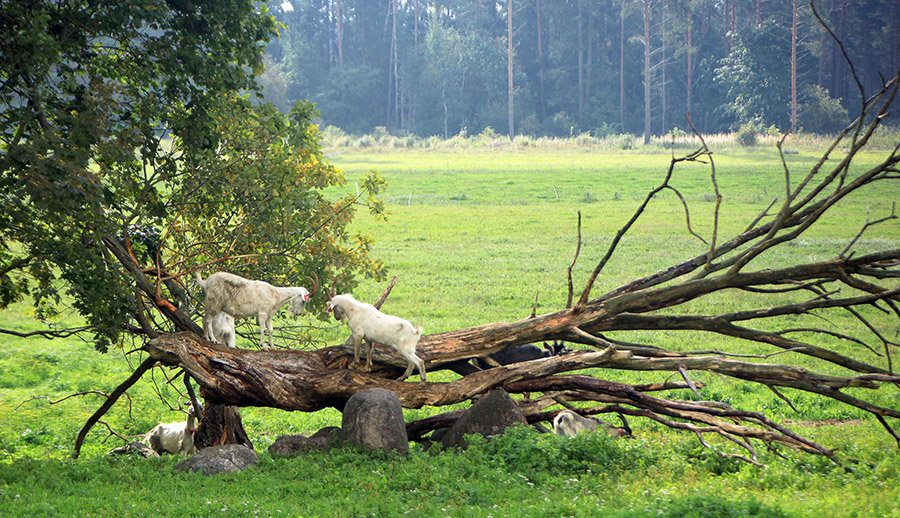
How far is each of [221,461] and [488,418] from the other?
11.3ft

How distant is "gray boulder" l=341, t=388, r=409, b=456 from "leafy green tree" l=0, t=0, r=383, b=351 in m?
2.62

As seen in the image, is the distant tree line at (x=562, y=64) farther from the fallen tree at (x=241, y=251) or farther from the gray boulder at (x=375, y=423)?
the gray boulder at (x=375, y=423)

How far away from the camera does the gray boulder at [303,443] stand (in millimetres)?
Result: 10562

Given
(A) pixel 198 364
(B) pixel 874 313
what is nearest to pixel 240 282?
(A) pixel 198 364

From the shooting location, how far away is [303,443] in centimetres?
1067

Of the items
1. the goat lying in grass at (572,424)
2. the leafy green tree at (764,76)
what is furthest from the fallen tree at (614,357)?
the leafy green tree at (764,76)

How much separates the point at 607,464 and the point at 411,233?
26702mm

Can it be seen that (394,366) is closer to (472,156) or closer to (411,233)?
(411,233)

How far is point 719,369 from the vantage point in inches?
400

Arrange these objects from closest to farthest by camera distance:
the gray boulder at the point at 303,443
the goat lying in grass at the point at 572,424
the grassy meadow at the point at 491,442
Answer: the grassy meadow at the point at 491,442
the gray boulder at the point at 303,443
the goat lying in grass at the point at 572,424

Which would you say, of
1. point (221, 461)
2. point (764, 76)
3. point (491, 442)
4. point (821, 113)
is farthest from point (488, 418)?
point (764, 76)

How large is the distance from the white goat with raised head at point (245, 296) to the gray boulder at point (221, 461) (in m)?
1.49

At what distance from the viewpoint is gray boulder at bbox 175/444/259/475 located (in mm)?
9578

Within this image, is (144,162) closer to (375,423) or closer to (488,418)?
(375,423)
